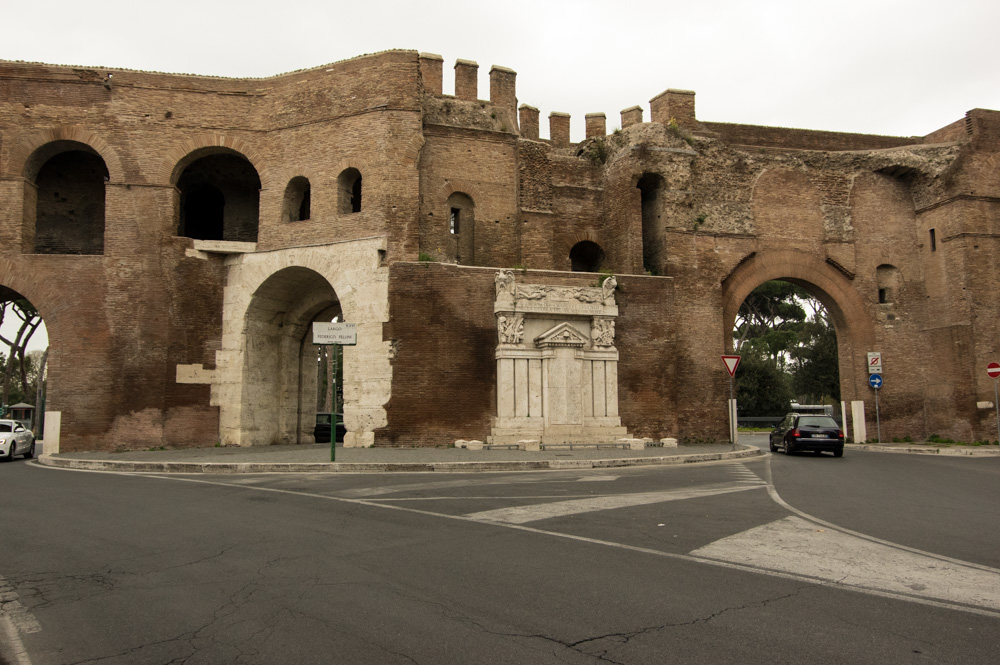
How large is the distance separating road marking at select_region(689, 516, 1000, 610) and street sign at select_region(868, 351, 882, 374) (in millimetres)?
19223

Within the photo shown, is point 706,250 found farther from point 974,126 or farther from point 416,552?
point 416,552

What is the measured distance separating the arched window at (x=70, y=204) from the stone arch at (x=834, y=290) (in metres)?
21.5

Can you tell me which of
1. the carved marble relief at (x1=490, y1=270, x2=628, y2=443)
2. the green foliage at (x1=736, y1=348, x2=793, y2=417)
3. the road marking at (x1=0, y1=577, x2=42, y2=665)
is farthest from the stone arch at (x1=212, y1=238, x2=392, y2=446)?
the green foliage at (x1=736, y1=348, x2=793, y2=417)

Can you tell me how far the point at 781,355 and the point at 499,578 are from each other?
178 ft

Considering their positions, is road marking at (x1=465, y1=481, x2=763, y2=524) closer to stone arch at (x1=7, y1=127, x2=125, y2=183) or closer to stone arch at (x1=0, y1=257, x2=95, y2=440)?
stone arch at (x1=0, y1=257, x2=95, y2=440)

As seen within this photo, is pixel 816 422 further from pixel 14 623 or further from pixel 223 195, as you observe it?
pixel 223 195

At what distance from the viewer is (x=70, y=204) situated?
23109 millimetres

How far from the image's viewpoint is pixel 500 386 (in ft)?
63.9

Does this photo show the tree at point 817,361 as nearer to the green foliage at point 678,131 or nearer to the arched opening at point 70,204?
the green foliage at point 678,131

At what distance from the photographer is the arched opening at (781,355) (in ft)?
139

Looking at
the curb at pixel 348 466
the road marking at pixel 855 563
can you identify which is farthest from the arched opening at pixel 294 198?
the road marking at pixel 855 563

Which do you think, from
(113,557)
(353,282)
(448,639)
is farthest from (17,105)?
(448,639)

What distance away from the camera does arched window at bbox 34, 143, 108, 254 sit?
22828mm

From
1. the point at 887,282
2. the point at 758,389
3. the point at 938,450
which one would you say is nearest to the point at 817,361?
the point at 758,389
